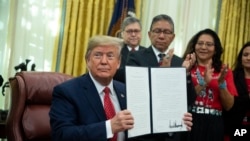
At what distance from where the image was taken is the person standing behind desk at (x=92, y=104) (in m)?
1.72

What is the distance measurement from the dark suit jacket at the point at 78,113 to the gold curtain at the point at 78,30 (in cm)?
230

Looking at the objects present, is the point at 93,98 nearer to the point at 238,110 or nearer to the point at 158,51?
the point at 158,51

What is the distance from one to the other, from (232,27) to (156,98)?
3.18m

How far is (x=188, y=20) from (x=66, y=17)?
175cm

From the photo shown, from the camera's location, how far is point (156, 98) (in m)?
1.92

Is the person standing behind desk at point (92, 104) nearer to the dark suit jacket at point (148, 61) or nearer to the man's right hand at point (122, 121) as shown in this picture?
the man's right hand at point (122, 121)

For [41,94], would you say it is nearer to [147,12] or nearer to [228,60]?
[147,12]

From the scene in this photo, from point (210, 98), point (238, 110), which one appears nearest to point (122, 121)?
point (210, 98)

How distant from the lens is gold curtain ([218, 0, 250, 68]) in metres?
4.69

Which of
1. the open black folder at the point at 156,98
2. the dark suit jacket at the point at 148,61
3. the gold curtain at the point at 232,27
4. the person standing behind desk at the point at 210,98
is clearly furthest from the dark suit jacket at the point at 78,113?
the gold curtain at the point at 232,27

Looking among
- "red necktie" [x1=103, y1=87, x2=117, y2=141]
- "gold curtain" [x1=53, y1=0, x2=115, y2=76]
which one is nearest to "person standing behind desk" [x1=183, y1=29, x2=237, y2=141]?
"red necktie" [x1=103, y1=87, x2=117, y2=141]

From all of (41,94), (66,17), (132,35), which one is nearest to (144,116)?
(41,94)

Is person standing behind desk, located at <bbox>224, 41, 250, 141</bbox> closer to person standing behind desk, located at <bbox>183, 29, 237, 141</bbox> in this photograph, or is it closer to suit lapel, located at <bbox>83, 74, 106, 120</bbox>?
person standing behind desk, located at <bbox>183, 29, 237, 141</bbox>

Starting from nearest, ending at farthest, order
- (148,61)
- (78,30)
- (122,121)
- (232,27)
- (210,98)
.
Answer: (122,121) → (148,61) → (210,98) → (78,30) → (232,27)
